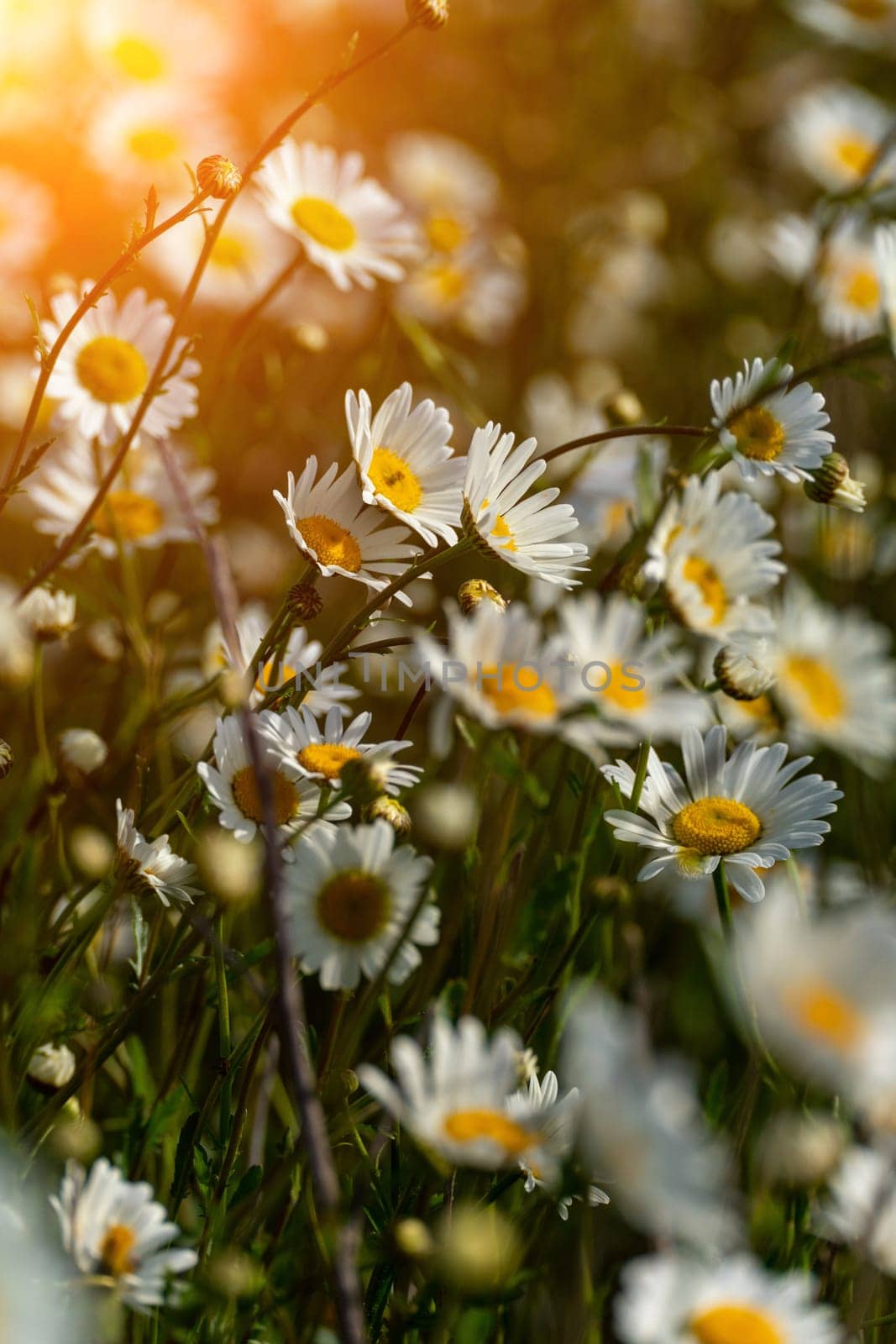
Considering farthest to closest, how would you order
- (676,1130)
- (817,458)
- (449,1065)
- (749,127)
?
(749,127) → (817,458) → (449,1065) → (676,1130)

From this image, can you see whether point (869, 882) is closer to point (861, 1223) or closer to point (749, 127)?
point (861, 1223)

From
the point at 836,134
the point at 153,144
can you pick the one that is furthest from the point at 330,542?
the point at 836,134

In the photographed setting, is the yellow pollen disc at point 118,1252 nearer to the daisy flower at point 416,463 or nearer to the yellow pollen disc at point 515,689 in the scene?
the yellow pollen disc at point 515,689

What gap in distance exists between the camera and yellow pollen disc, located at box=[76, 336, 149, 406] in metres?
1.28

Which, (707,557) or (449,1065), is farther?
(707,557)

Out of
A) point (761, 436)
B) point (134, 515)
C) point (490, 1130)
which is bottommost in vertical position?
point (490, 1130)

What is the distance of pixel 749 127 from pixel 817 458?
2.89 metres

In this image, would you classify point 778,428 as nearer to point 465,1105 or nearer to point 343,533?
point 343,533

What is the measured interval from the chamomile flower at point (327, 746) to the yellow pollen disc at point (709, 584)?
9.8 inches

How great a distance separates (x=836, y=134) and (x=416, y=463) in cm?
235

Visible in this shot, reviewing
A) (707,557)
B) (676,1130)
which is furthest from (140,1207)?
(707,557)

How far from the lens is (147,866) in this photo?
94 centimetres

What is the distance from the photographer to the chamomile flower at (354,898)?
88cm

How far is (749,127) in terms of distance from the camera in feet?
11.7
